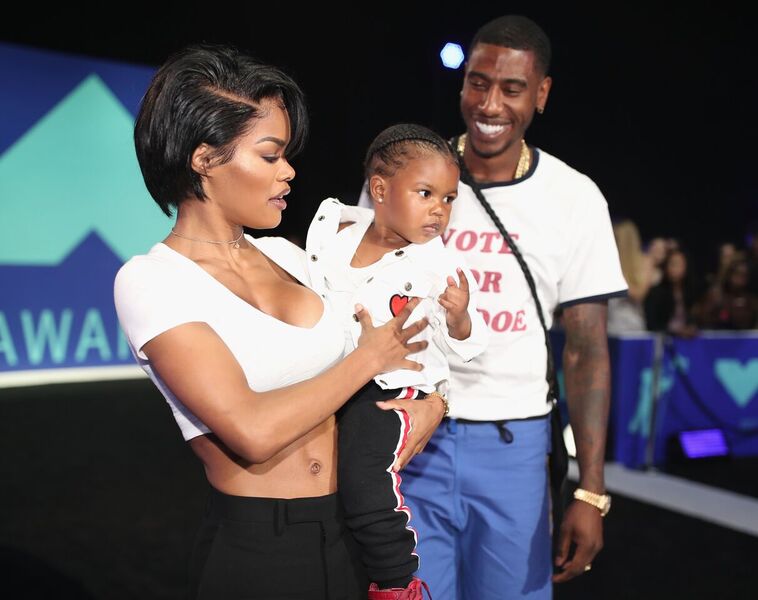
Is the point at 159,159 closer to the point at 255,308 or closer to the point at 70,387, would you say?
the point at 255,308

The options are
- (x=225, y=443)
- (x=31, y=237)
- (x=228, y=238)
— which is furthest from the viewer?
(x=31, y=237)

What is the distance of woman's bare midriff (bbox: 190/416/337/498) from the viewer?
1.63 metres

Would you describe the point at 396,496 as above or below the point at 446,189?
below

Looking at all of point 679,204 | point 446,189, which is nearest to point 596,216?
point 446,189

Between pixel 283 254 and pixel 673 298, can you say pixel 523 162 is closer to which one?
pixel 283 254

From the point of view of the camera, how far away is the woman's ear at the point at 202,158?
1.59 m

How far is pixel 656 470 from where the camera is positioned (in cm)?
634

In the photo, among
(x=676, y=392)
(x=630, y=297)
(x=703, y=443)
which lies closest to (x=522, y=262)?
(x=676, y=392)

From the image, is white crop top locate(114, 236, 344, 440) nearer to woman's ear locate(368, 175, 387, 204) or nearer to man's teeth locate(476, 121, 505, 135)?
woman's ear locate(368, 175, 387, 204)

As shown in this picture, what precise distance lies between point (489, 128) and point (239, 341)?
1.11 meters

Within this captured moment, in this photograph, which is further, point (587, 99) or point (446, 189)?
point (587, 99)

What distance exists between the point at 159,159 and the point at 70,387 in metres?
8.87

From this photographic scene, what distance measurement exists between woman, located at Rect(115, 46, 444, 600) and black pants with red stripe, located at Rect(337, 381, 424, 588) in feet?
0.14

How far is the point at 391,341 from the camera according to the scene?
1.74 meters
